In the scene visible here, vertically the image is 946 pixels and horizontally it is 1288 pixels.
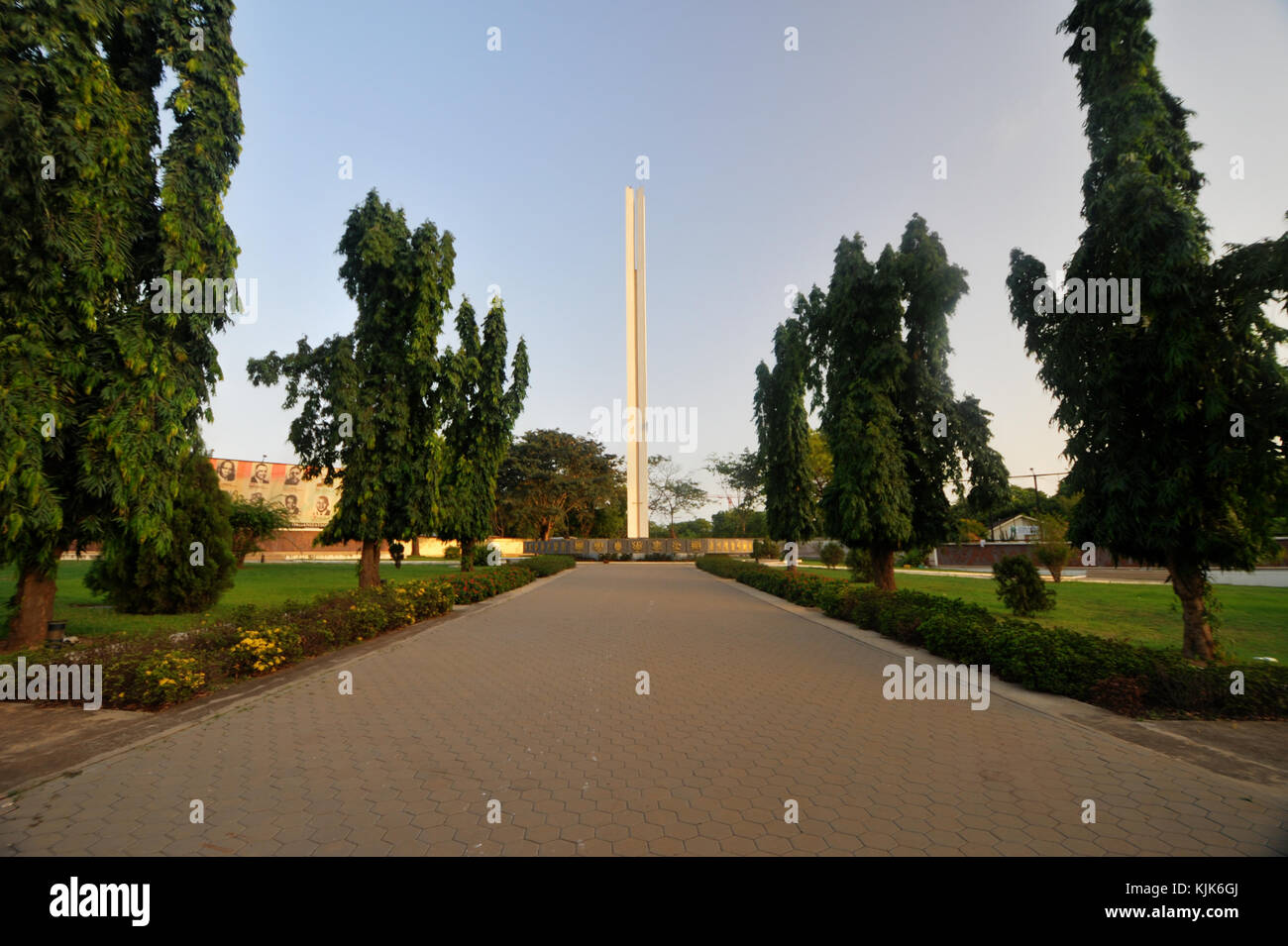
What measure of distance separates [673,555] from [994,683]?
48.1 metres

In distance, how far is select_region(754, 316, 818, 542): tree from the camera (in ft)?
85.9

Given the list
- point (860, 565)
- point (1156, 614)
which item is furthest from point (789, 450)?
point (1156, 614)

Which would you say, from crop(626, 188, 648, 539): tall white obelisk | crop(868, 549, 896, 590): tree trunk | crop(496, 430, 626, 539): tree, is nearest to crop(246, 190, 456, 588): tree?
crop(868, 549, 896, 590): tree trunk

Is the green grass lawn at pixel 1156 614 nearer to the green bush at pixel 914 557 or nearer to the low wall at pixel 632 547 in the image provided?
the green bush at pixel 914 557

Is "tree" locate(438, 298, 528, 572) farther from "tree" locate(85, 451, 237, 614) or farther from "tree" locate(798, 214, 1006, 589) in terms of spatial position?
"tree" locate(798, 214, 1006, 589)

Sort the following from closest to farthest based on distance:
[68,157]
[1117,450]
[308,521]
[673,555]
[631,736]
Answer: [631,736]
[68,157]
[1117,450]
[673,555]
[308,521]

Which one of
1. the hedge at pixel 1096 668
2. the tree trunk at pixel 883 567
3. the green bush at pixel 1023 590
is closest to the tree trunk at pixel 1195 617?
the hedge at pixel 1096 668

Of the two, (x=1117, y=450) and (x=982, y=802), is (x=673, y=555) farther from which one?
(x=982, y=802)

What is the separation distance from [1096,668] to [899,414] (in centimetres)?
842

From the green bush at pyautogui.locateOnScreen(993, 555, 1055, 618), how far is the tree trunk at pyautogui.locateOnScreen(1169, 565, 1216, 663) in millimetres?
5552

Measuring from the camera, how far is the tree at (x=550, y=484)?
5650cm

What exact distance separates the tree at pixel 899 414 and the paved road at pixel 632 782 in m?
7.05

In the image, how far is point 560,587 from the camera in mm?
23516

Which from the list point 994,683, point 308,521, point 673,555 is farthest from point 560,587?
point 308,521
